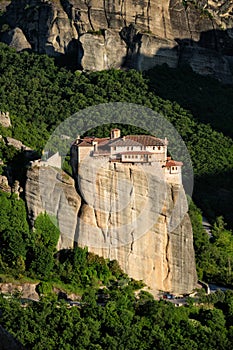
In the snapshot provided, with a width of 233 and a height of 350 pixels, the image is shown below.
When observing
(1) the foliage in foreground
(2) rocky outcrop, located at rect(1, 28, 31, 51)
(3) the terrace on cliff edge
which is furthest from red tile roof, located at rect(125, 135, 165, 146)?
(2) rocky outcrop, located at rect(1, 28, 31, 51)

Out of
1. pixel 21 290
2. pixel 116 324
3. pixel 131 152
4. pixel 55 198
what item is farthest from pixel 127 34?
pixel 116 324

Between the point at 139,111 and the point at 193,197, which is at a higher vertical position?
the point at 139,111

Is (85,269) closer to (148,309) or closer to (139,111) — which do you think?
(148,309)

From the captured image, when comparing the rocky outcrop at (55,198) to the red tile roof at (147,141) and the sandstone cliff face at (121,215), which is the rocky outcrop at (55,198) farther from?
the red tile roof at (147,141)

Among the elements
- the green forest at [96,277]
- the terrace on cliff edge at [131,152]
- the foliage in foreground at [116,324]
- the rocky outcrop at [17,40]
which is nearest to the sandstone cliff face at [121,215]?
the terrace on cliff edge at [131,152]

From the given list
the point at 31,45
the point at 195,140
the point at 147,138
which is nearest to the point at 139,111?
the point at 195,140

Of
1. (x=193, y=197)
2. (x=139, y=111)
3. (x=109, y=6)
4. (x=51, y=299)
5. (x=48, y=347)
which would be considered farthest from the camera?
(x=109, y=6)
